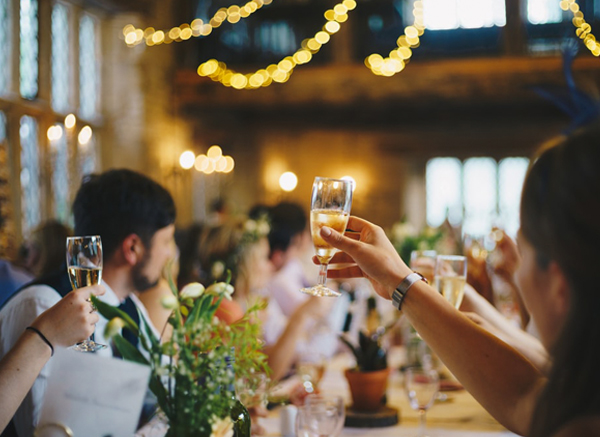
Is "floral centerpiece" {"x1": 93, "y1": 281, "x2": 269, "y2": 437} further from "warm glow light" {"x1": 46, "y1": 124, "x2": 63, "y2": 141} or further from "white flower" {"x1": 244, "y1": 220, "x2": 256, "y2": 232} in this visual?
"warm glow light" {"x1": 46, "y1": 124, "x2": 63, "y2": 141}

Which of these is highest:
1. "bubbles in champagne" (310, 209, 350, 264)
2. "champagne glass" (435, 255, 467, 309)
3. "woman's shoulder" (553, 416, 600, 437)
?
"bubbles in champagne" (310, 209, 350, 264)

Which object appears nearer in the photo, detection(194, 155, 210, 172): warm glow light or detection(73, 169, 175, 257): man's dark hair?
detection(73, 169, 175, 257): man's dark hair

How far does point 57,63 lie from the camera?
706 cm

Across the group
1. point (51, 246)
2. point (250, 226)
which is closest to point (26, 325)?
point (250, 226)

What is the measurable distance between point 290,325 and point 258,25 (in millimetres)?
7814

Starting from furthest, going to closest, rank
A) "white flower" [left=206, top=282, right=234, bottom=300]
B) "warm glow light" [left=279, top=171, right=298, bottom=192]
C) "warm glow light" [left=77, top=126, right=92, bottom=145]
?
"warm glow light" [left=279, top=171, right=298, bottom=192], "warm glow light" [left=77, top=126, right=92, bottom=145], "white flower" [left=206, top=282, right=234, bottom=300]

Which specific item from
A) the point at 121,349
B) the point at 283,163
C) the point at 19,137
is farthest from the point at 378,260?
the point at 283,163

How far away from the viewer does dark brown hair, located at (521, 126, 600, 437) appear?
964mm

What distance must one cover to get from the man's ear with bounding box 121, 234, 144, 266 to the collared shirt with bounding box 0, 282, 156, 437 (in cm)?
24

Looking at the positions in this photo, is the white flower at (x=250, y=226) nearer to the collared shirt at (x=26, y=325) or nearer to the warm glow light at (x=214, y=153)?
the collared shirt at (x=26, y=325)

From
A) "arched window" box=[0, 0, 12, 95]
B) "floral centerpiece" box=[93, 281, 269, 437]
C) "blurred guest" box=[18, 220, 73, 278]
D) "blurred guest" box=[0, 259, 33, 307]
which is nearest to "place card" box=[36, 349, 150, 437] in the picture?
"floral centerpiece" box=[93, 281, 269, 437]

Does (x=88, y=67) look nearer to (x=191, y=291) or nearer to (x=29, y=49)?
(x=29, y=49)

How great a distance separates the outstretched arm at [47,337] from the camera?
55.6 inches

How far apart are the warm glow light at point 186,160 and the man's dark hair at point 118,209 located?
22.6ft
